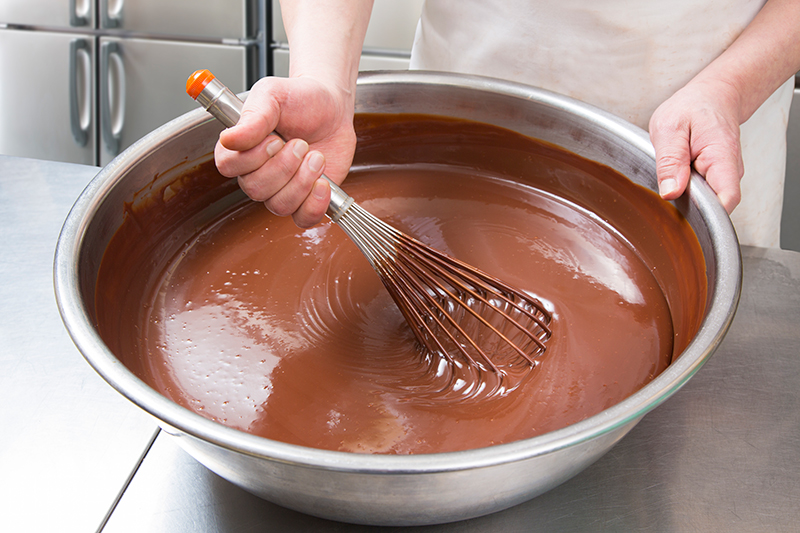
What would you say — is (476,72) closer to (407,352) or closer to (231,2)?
(407,352)

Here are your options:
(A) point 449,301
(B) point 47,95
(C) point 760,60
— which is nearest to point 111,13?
(B) point 47,95

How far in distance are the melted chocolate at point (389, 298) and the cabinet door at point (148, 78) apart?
62.0 inches

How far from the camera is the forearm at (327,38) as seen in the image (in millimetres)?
1009

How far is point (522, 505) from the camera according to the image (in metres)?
0.73

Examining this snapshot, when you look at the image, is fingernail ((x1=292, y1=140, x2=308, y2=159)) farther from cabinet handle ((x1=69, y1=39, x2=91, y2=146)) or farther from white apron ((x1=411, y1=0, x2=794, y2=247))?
cabinet handle ((x1=69, y1=39, x2=91, y2=146))

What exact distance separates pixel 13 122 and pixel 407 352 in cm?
274

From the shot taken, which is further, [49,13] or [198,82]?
[49,13]

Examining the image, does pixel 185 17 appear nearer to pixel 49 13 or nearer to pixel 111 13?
pixel 111 13

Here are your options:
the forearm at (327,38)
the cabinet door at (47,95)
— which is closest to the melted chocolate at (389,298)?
the forearm at (327,38)

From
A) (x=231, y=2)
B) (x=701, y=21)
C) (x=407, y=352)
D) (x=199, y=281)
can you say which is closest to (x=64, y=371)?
(x=199, y=281)

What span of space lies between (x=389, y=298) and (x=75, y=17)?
7.64 ft

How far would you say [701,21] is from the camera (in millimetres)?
1156

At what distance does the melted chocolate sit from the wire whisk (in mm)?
32

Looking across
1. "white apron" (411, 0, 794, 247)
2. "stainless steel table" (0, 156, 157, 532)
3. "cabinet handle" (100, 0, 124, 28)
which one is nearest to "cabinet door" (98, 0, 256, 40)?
"cabinet handle" (100, 0, 124, 28)
